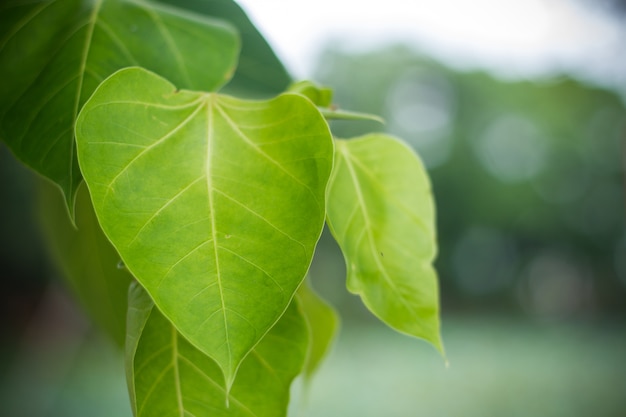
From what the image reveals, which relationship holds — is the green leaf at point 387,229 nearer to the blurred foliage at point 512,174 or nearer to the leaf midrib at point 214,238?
the leaf midrib at point 214,238

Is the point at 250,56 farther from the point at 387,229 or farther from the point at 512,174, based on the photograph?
the point at 512,174

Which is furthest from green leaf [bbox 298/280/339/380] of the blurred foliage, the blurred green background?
the blurred foliage

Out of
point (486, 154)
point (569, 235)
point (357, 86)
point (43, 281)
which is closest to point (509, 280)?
point (569, 235)

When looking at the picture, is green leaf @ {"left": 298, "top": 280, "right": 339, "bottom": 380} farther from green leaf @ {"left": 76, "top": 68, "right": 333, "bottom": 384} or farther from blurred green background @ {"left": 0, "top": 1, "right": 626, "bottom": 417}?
blurred green background @ {"left": 0, "top": 1, "right": 626, "bottom": 417}

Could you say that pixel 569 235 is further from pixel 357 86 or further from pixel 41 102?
pixel 41 102

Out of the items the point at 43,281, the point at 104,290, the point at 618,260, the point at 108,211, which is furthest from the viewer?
the point at 618,260
